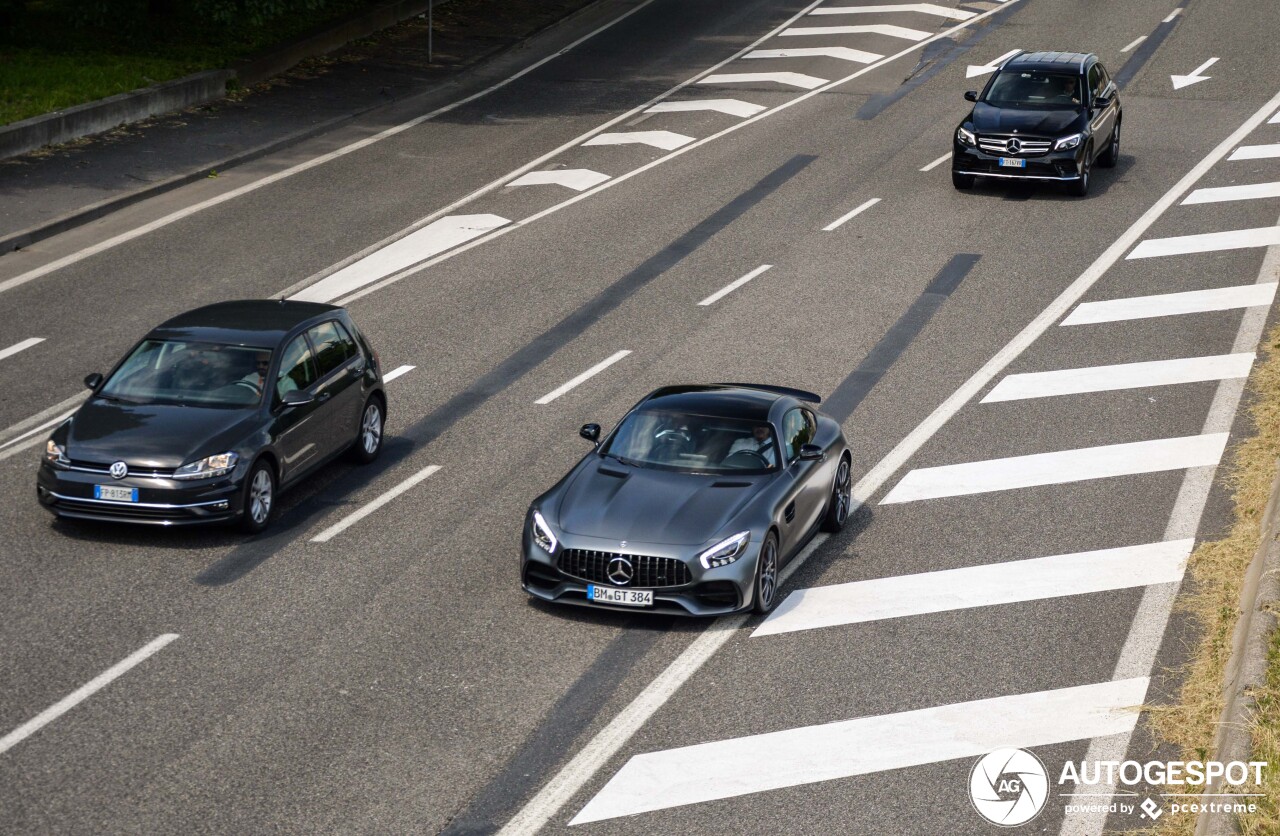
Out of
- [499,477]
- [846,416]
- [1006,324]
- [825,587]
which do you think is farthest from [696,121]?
[825,587]

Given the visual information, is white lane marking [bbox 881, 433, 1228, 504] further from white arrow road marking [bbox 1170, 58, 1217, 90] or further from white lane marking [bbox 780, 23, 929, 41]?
white lane marking [bbox 780, 23, 929, 41]

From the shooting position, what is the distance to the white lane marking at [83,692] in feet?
32.1

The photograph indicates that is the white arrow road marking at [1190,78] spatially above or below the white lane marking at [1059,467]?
below

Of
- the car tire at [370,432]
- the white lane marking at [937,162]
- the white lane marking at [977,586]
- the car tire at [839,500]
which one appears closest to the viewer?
the white lane marking at [977,586]

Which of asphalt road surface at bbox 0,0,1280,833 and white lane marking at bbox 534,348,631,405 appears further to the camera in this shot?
white lane marking at bbox 534,348,631,405

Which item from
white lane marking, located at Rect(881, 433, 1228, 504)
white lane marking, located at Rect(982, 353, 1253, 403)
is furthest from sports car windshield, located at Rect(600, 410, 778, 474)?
white lane marking, located at Rect(982, 353, 1253, 403)

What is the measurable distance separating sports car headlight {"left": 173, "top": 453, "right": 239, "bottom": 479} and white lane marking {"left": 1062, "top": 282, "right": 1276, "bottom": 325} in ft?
36.2

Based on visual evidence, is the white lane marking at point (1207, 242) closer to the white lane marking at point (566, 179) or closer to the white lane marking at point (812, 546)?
the white lane marking at point (812, 546)

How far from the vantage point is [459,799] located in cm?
923

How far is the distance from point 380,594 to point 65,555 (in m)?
2.70

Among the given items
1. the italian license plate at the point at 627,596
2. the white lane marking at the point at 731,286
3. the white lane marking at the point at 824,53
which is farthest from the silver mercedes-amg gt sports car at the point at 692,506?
the white lane marking at the point at 824,53

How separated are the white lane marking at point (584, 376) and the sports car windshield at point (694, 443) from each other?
395 centimetres

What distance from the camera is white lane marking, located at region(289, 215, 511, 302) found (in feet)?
68.5

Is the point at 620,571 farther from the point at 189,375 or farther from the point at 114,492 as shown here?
the point at 189,375
